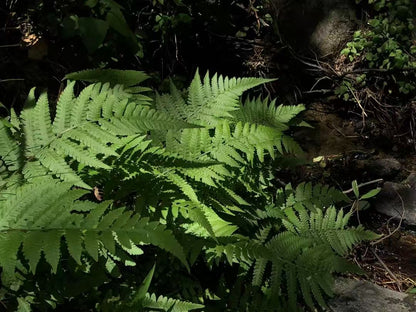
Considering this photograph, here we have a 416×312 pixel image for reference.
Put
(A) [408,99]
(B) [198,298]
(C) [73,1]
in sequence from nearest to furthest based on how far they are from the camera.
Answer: (B) [198,298], (C) [73,1], (A) [408,99]

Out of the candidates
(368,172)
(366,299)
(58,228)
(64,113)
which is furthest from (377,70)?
(58,228)

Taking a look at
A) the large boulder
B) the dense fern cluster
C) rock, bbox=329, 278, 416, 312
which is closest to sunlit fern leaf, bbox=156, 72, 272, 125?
the dense fern cluster

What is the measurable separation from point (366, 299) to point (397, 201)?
1.29 meters

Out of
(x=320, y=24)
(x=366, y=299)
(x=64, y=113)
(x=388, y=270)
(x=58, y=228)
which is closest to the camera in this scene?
(x=58, y=228)

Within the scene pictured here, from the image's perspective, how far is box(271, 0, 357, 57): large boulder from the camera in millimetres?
5215

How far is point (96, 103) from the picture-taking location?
2293 mm

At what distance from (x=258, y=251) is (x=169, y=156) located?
662mm

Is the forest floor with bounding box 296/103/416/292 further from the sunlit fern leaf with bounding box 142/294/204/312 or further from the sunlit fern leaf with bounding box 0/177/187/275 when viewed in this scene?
the sunlit fern leaf with bounding box 0/177/187/275

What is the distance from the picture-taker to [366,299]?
318cm

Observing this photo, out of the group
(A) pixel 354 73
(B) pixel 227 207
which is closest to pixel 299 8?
(A) pixel 354 73

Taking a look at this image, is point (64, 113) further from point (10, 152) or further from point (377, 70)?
point (377, 70)

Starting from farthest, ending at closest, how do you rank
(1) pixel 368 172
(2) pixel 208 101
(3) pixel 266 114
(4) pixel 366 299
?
(1) pixel 368 172 → (4) pixel 366 299 → (3) pixel 266 114 → (2) pixel 208 101

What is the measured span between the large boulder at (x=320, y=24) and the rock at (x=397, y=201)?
68.5 inches

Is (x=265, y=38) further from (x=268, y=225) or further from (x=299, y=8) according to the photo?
(x=268, y=225)
